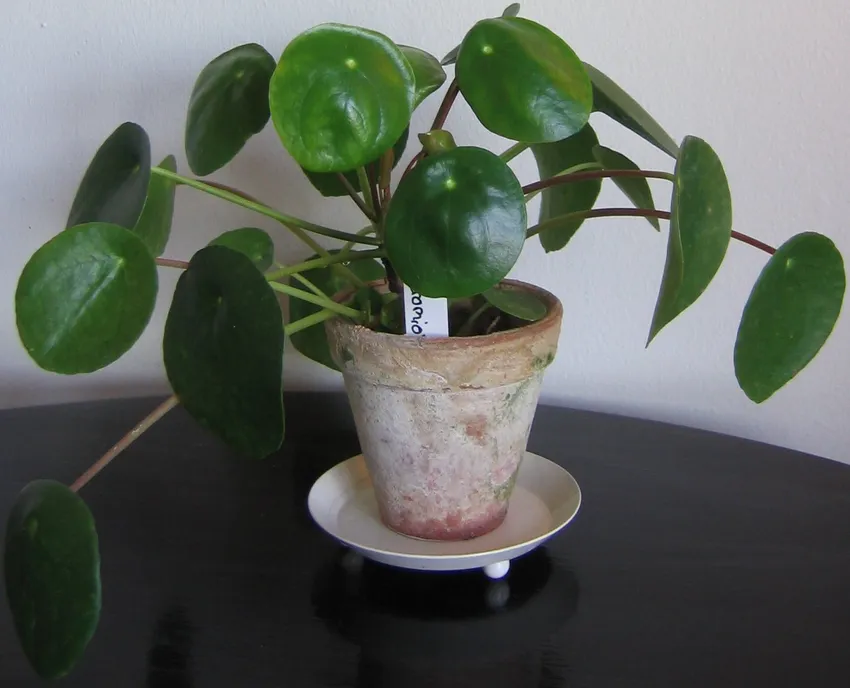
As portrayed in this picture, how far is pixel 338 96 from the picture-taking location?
56cm

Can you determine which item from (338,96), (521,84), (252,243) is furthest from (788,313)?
(252,243)

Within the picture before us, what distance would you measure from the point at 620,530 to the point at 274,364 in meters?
0.51

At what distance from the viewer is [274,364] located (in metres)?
0.52

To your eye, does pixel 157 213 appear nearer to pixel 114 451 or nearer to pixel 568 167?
pixel 114 451

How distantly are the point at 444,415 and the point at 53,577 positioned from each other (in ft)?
1.14

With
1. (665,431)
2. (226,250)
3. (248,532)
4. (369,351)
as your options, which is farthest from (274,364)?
→ (665,431)

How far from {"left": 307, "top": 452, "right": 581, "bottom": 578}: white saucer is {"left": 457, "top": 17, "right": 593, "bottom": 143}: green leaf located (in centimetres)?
38

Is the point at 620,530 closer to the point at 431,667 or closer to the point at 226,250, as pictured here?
the point at 431,667

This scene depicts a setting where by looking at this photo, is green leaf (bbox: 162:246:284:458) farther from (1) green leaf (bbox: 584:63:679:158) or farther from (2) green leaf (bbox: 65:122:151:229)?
(1) green leaf (bbox: 584:63:679:158)

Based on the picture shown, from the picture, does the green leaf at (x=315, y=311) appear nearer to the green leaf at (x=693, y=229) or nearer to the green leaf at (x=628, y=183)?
the green leaf at (x=628, y=183)

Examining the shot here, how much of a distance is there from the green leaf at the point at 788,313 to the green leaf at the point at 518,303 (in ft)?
0.60

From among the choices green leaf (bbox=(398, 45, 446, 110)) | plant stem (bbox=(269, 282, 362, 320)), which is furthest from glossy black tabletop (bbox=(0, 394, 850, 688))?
green leaf (bbox=(398, 45, 446, 110))

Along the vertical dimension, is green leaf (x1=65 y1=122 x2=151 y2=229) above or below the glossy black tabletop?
above

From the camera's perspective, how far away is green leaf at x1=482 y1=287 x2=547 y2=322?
727mm
